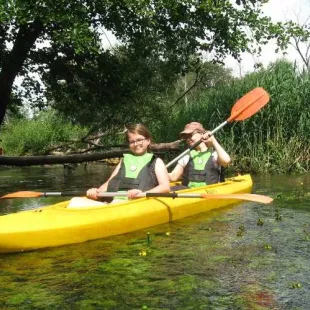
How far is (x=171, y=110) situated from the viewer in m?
12.8

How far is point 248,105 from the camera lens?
7434 millimetres

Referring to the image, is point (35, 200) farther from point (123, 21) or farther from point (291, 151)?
point (291, 151)

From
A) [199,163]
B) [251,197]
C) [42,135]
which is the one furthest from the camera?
[42,135]

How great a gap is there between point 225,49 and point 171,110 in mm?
3152

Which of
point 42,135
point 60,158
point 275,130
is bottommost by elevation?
point 60,158

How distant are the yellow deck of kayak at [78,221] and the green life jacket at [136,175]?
0.56ft

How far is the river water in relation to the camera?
2.81 m

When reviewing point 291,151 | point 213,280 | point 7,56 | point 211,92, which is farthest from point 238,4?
point 213,280

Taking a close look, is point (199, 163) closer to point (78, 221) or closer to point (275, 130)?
point (78, 221)

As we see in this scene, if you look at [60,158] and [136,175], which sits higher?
[60,158]

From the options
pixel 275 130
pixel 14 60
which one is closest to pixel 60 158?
pixel 14 60

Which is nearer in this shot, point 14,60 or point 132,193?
point 132,193

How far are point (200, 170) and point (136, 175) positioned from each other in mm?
1371

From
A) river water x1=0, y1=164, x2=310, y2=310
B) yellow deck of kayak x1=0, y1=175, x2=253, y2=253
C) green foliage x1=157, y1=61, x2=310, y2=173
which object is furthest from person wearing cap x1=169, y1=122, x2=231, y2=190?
green foliage x1=157, y1=61, x2=310, y2=173
